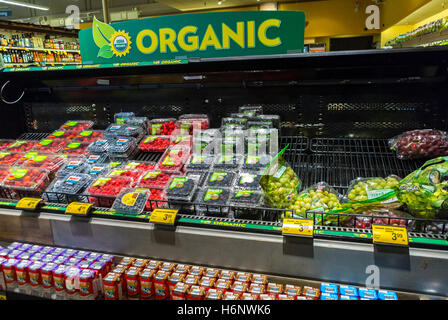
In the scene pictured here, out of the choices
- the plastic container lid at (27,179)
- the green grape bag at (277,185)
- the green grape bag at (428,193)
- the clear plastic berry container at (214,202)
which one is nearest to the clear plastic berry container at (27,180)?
the plastic container lid at (27,179)

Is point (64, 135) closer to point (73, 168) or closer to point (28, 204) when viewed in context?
point (73, 168)

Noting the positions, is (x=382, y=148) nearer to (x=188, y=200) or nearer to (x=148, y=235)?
(x=188, y=200)

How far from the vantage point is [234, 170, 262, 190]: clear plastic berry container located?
5.06 feet

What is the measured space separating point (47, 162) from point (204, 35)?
4.23 feet

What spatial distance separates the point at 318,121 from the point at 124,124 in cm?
136

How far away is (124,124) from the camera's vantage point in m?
2.26

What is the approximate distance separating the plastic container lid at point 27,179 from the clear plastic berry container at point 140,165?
0.45 m

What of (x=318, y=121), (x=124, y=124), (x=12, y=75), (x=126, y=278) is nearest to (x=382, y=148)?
(x=318, y=121)

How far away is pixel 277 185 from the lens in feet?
5.09

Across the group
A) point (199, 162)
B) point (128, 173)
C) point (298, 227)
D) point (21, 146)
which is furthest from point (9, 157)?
point (298, 227)

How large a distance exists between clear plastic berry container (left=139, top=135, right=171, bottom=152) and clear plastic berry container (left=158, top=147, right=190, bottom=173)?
0.12 m

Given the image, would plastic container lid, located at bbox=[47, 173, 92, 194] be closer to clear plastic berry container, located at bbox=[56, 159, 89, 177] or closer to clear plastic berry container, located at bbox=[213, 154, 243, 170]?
clear plastic berry container, located at bbox=[56, 159, 89, 177]

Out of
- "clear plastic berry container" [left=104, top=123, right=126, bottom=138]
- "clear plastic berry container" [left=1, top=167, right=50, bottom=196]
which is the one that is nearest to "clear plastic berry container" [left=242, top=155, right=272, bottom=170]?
"clear plastic berry container" [left=104, top=123, right=126, bottom=138]

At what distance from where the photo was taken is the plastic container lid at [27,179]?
5.83 feet
